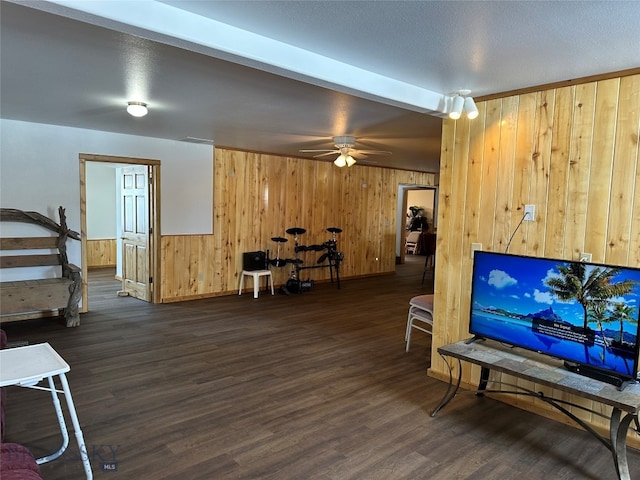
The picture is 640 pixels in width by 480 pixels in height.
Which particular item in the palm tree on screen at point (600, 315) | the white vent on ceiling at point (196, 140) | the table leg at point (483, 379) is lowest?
the table leg at point (483, 379)

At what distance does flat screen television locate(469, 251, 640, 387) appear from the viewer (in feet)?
7.63

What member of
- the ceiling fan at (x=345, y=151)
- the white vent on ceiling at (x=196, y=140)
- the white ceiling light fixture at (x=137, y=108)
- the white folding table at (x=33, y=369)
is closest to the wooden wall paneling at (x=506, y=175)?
the ceiling fan at (x=345, y=151)

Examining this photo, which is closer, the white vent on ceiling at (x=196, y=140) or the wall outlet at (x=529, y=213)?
the wall outlet at (x=529, y=213)

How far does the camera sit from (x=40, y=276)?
17.1 feet

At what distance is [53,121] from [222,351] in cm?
336

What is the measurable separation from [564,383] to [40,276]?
5.59 metres

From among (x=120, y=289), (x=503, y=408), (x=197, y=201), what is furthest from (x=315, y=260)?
(x=503, y=408)

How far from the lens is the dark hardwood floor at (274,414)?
239 cm

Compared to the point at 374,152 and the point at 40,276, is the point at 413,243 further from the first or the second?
the point at 40,276

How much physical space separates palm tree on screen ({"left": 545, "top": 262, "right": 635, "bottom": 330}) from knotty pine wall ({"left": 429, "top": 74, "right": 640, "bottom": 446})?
0.39 m

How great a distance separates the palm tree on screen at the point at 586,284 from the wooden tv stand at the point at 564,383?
0.33m

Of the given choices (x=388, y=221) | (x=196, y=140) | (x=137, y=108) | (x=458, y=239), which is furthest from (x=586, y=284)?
(x=388, y=221)

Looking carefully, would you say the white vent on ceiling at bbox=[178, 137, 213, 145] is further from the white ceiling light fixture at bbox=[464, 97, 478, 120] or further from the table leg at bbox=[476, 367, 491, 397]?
the table leg at bbox=[476, 367, 491, 397]

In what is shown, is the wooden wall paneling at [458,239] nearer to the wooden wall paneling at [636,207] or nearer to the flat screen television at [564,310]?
the flat screen television at [564,310]
